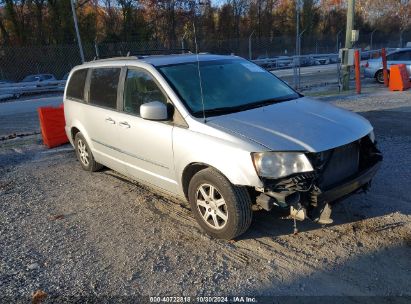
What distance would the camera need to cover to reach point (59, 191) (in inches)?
228

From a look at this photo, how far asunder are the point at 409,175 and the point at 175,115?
3330mm

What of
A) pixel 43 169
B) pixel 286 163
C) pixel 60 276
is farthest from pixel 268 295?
pixel 43 169

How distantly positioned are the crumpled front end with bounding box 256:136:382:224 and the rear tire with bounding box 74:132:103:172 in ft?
11.5

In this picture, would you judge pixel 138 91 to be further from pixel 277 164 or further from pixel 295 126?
pixel 277 164

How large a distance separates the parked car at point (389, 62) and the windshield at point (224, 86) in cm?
1187

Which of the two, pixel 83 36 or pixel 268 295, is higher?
pixel 83 36

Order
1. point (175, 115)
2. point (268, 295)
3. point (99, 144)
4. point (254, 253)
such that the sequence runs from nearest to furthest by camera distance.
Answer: point (268, 295), point (254, 253), point (175, 115), point (99, 144)

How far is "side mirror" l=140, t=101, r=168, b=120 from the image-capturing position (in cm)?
413

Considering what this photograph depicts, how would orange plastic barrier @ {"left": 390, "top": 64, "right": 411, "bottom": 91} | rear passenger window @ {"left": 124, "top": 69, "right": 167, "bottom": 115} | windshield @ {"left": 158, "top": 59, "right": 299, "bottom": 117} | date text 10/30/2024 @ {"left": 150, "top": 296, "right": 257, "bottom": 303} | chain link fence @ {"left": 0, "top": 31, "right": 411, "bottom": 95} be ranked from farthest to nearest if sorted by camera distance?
chain link fence @ {"left": 0, "top": 31, "right": 411, "bottom": 95}
orange plastic barrier @ {"left": 390, "top": 64, "right": 411, "bottom": 91}
rear passenger window @ {"left": 124, "top": 69, "right": 167, "bottom": 115}
windshield @ {"left": 158, "top": 59, "right": 299, "bottom": 117}
date text 10/30/2024 @ {"left": 150, "top": 296, "right": 257, "bottom": 303}

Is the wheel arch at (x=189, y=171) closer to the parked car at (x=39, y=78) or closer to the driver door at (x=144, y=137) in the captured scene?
the driver door at (x=144, y=137)

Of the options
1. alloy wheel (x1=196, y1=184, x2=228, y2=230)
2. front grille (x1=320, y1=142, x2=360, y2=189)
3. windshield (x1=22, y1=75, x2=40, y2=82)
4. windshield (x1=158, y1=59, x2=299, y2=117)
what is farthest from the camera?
windshield (x1=22, y1=75, x2=40, y2=82)

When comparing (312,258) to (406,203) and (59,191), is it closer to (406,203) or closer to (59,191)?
(406,203)

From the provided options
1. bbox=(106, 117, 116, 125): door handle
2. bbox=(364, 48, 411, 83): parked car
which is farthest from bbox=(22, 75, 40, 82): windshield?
bbox=(106, 117, 116, 125): door handle

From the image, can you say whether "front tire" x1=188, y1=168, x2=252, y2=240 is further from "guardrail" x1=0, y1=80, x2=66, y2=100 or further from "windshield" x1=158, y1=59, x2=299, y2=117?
"guardrail" x1=0, y1=80, x2=66, y2=100
